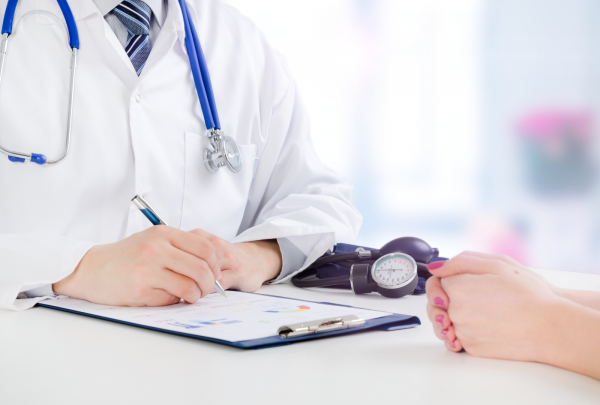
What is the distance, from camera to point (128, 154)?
97 centimetres

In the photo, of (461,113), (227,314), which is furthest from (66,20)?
(461,113)

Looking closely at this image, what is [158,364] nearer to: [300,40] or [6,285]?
[6,285]

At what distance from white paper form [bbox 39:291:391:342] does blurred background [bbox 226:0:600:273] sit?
8.81ft

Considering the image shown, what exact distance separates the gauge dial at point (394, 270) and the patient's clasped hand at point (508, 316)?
0.80 ft

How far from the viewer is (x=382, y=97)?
3.47 metres

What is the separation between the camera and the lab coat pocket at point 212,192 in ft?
3.50

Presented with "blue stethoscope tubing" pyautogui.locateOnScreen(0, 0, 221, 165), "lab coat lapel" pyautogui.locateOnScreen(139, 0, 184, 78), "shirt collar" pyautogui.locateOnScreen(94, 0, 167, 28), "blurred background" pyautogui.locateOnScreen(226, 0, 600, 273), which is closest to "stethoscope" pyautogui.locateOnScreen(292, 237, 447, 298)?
"blue stethoscope tubing" pyautogui.locateOnScreen(0, 0, 221, 165)

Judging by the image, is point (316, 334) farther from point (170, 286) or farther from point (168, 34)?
point (168, 34)

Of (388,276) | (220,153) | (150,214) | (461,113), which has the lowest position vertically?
(388,276)

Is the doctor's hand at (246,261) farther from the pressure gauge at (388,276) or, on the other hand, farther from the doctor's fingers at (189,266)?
the pressure gauge at (388,276)

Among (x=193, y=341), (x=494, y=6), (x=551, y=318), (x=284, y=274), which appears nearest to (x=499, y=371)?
(x=551, y=318)

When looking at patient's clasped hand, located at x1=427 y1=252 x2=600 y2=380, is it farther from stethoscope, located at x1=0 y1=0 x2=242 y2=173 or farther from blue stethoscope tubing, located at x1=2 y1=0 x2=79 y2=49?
blue stethoscope tubing, located at x1=2 y1=0 x2=79 y2=49

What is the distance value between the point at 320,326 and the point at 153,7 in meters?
0.88

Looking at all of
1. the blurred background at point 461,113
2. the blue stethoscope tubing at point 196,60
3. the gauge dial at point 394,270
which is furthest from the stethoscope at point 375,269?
the blurred background at point 461,113
